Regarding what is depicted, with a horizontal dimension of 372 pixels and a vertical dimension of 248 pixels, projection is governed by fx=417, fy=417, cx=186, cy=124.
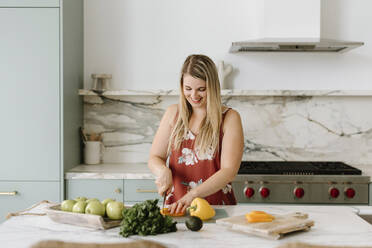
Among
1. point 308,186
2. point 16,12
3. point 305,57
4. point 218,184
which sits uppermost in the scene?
point 16,12

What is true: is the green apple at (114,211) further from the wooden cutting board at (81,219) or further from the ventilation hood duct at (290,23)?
the ventilation hood duct at (290,23)

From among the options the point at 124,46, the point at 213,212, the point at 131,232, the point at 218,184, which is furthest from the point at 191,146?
the point at 124,46

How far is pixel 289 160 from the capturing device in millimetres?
3457

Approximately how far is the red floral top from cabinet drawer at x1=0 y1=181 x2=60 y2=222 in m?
1.13

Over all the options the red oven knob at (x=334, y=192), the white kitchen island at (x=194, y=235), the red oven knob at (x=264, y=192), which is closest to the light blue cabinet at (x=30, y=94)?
the white kitchen island at (x=194, y=235)

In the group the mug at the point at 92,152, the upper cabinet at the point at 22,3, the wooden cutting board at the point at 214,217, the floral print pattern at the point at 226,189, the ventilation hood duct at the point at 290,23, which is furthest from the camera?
the mug at the point at 92,152

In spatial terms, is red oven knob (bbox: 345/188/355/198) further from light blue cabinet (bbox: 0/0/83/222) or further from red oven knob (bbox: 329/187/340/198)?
light blue cabinet (bbox: 0/0/83/222)

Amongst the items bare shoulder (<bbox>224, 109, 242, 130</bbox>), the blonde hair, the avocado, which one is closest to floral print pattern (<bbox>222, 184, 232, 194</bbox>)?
the blonde hair

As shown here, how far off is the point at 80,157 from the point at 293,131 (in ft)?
5.78

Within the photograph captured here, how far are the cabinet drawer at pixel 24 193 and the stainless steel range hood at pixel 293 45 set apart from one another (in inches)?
66.1

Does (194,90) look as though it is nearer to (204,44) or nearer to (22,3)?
(204,44)

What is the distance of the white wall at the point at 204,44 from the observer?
3.43 m

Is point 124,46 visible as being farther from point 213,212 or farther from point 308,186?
point 213,212

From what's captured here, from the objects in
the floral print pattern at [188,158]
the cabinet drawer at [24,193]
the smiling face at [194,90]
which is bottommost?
the cabinet drawer at [24,193]
